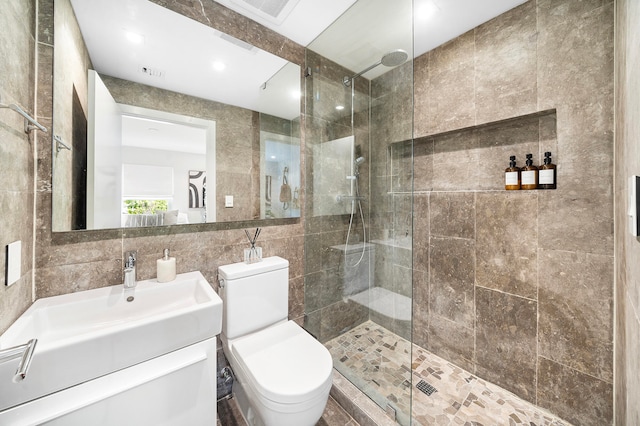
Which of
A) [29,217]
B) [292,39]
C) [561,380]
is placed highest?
[292,39]

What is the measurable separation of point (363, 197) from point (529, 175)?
3.49 feet

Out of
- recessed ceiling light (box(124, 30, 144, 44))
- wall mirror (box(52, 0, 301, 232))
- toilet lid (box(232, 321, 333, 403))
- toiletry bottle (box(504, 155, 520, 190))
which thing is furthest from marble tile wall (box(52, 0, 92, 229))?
toiletry bottle (box(504, 155, 520, 190))

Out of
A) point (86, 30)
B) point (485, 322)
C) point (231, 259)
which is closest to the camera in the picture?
point (86, 30)

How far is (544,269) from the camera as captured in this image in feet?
5.05

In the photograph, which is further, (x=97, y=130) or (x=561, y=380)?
(x=561, y=380)

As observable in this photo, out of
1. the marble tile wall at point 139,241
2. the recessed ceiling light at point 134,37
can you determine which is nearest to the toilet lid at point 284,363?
the marble tile wall at point 139,241

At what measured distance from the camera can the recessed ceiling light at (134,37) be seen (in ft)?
4.20

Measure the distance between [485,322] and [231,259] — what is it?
187 cm

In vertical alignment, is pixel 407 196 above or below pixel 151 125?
below

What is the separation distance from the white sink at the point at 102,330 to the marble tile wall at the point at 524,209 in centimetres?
179

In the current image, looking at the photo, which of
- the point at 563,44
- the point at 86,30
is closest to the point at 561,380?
the point at 563,44

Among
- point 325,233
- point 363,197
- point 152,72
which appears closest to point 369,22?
point 363,197

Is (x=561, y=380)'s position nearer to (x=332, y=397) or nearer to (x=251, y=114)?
(x=332, y=397)

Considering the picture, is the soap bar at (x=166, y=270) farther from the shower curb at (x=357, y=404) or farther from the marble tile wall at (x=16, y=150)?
the shower curb at (x=357, y=404)
